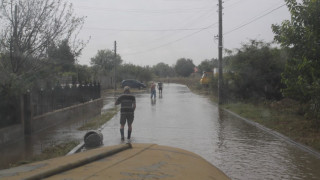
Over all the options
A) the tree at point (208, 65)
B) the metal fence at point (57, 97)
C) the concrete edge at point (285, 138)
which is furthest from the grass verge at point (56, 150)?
the tree at point (208, 65)

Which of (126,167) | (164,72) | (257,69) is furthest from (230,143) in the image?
(164,72)

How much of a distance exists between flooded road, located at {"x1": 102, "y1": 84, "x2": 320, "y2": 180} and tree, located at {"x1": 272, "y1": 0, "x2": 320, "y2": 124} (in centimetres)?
167

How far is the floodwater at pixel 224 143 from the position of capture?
303 inches

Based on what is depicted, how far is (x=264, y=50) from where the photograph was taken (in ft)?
76.8

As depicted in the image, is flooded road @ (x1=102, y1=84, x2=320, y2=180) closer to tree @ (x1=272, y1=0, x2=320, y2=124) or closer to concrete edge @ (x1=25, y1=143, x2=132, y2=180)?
tree @ (x1=272, y1=0, x2=320, y2=124)

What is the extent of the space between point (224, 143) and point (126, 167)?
7765 mm

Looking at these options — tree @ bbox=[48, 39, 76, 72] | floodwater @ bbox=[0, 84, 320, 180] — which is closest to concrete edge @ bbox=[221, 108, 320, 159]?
floodwater @ bbox=[0, 84, 320, 180]

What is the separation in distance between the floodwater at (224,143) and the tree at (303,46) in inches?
65.7

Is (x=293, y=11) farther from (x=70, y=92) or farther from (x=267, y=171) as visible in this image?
(x=70, y=92)

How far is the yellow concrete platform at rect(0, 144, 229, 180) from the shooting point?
3129 mm

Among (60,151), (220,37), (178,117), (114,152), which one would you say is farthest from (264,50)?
(114,152)

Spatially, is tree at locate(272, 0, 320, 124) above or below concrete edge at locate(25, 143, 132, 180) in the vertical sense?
above

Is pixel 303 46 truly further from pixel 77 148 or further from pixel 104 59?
pixel 104 59

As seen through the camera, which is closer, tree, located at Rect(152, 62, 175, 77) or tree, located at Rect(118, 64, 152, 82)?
tree, located at Rect(118, 64, 152, 82)
